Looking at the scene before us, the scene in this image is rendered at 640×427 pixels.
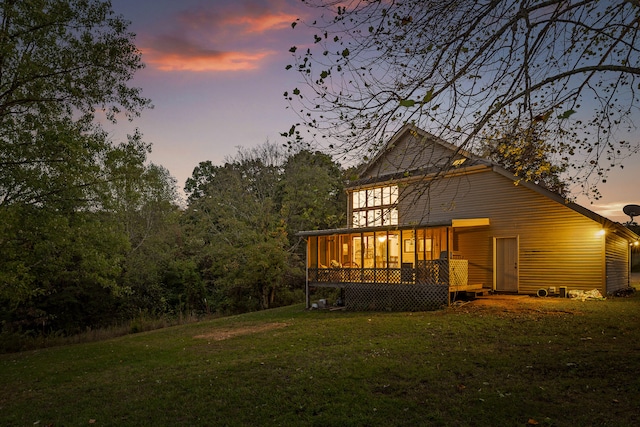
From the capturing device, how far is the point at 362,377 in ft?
23.8

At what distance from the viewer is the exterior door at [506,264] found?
17.4m

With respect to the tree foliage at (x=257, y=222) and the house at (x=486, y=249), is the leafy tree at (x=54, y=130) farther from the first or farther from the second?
the tree foliage at (x=257, y=222)

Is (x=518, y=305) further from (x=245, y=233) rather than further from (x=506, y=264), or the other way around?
(x=245, y=233)

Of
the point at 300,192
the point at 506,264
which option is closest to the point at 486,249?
the point at 506,264

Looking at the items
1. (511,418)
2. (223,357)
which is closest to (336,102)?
(511,418)

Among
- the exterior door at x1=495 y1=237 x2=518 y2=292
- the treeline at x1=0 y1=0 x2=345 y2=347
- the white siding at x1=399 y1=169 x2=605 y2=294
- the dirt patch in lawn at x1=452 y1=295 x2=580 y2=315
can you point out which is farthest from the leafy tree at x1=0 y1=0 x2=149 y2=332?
the exterior door at x1=495 y1=237 x2=518 y2=292

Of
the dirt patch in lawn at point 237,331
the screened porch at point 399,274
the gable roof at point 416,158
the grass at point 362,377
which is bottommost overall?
the dirt patch in lawn at point 237,331

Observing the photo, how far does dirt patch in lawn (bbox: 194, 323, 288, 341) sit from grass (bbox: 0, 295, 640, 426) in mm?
483

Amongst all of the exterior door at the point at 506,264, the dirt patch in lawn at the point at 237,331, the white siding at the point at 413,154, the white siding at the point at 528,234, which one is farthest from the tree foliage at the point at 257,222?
the dirt patch in lawn at the point at 237,331

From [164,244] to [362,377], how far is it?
75.9 ft

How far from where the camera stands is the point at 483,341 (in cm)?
949

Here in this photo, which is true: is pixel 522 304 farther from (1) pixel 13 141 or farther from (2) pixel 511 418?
(1) pixel 13 141

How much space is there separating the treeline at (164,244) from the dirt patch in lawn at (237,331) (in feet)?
13.0

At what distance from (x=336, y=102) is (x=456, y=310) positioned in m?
9.50
